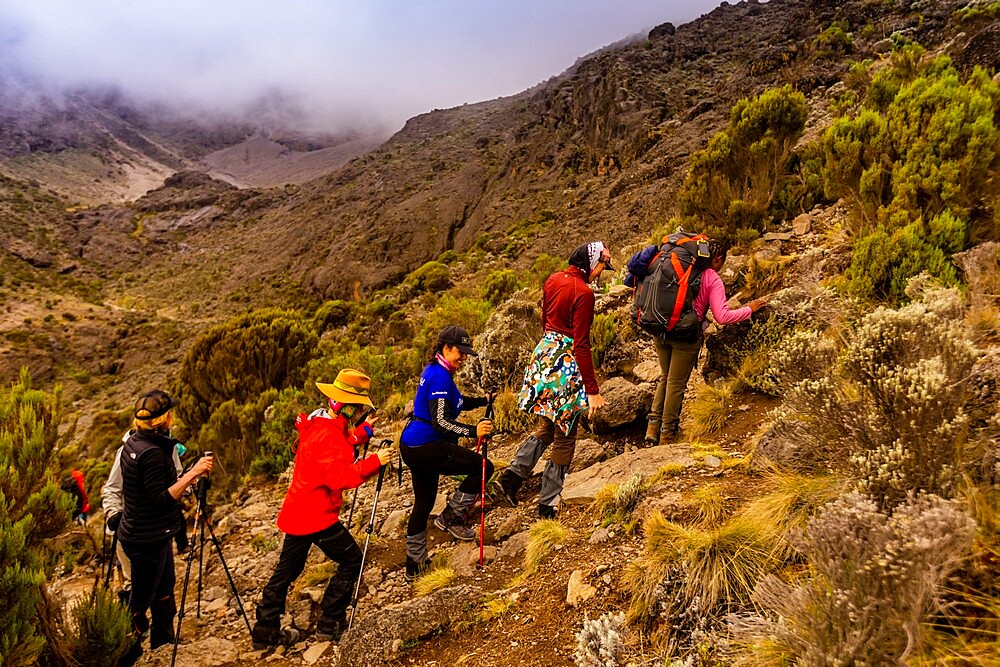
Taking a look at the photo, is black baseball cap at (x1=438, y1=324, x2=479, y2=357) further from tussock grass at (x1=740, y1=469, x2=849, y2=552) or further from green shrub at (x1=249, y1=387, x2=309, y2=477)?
green shrub at (x1=249, y1=387, x2=309, y2=477)

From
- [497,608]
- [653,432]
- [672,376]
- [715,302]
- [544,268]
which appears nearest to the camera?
[497,608]

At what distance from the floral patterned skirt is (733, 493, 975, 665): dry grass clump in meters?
2.19

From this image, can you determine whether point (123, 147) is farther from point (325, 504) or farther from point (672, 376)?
point (672, 376)

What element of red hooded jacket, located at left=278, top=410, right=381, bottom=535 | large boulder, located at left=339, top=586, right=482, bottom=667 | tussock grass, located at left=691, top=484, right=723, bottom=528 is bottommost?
large boulder, located at left=339, top=586, right=482, bottom=667

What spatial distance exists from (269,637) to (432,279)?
67.1 ft

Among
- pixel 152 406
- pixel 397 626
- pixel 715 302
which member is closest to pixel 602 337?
pixel 715 302

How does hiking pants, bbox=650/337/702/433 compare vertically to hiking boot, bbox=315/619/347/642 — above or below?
above

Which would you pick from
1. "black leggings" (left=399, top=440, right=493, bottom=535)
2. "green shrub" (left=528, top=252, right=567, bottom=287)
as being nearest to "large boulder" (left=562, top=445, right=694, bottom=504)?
"black leggings" (left=399, top=440, right=493, bottom=535)

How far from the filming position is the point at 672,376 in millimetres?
4172

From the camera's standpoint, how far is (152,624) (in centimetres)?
394

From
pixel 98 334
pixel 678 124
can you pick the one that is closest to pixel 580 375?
pixel 678 124

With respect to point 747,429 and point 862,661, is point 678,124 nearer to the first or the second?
point 747,429

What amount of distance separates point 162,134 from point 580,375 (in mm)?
196196

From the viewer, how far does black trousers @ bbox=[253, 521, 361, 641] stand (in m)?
3.51
